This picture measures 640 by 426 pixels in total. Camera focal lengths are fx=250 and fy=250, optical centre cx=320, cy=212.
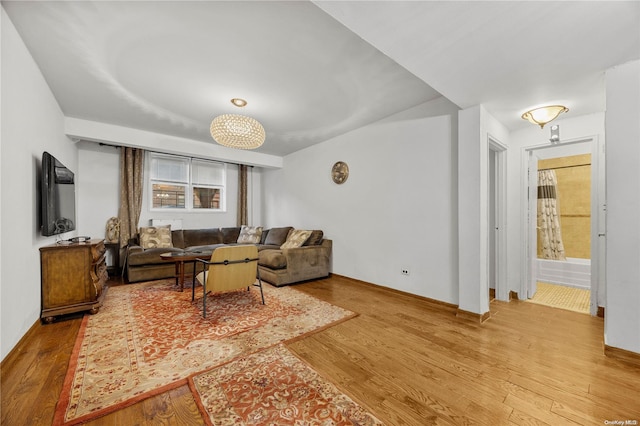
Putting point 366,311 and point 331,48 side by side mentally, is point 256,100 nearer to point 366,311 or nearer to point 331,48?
point 331,48

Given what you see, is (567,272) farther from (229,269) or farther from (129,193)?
(129,193)

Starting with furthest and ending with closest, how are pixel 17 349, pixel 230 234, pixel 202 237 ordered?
1. pixel 230 234
2. pixel 202 237
3. pixel 17 349

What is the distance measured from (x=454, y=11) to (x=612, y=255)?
2.34m

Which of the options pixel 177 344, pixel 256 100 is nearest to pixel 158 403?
pixel 177 344

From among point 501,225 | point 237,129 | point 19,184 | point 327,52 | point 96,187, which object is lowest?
point 501,225

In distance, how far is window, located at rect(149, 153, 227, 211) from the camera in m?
5.39

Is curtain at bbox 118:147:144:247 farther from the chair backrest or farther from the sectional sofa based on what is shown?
the chair backrest

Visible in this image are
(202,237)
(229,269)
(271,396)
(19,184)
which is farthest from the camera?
(202,237)

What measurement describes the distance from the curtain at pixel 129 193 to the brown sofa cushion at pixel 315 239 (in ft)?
11.2

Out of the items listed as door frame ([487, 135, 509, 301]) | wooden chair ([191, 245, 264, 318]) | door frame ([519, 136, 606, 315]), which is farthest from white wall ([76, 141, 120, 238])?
door frame ([519, 136, 606, 315])

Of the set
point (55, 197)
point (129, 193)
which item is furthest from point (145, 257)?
point (55, 197)

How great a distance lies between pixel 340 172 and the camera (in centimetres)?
459

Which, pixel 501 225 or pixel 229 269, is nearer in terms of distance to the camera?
pixel 229 269

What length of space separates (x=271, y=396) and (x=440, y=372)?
121cm
